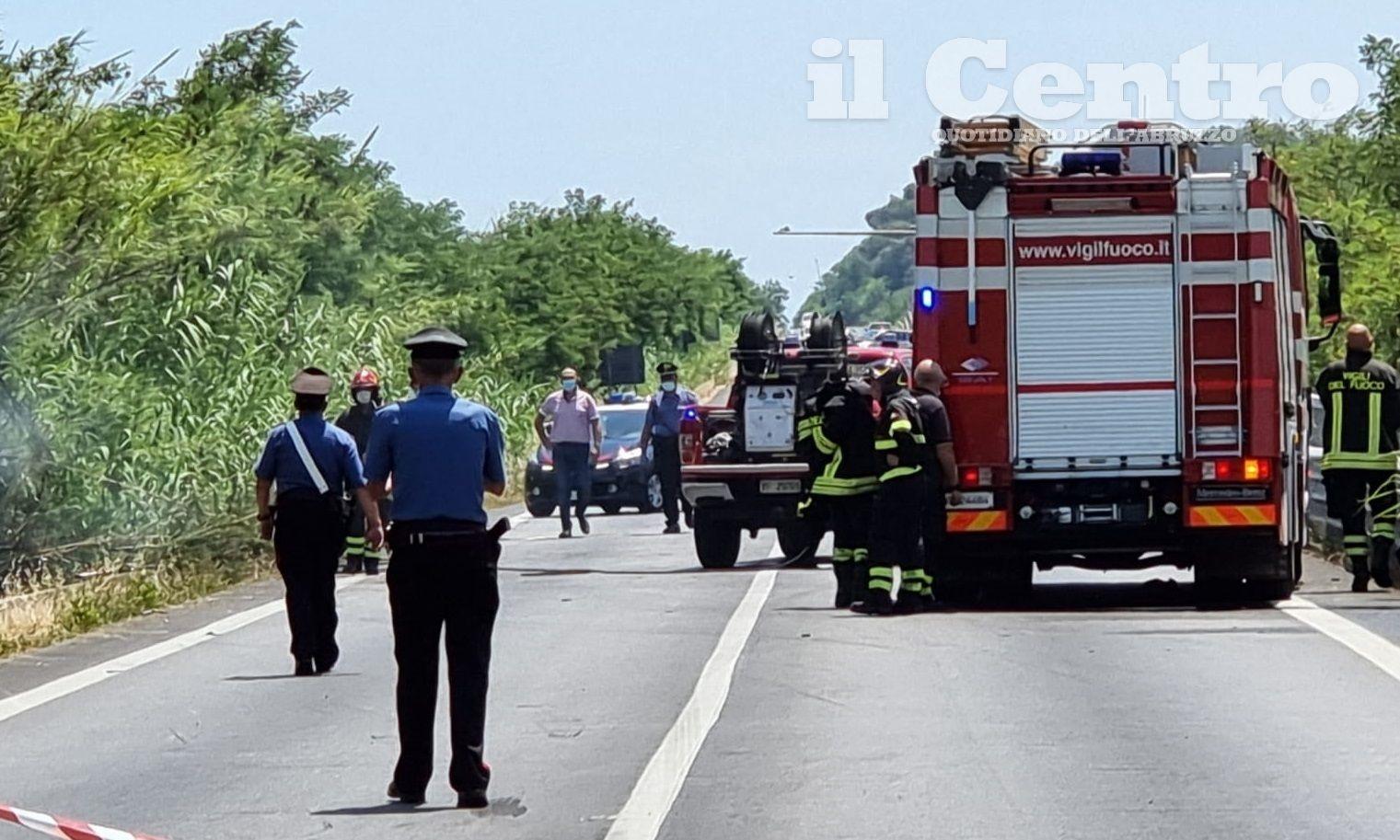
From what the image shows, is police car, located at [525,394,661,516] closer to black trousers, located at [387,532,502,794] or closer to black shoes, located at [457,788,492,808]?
black trousers, located at [387,532,502,794]

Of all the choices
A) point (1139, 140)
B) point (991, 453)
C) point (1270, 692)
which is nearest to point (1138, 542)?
point (991, 453)

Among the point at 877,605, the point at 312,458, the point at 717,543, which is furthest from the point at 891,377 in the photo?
the point at 717,543

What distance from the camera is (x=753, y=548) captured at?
26594mm

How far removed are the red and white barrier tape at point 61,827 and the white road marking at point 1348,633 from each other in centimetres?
714

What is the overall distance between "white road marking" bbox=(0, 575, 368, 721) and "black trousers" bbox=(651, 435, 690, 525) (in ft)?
27.5

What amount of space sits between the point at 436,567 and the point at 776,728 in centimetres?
251

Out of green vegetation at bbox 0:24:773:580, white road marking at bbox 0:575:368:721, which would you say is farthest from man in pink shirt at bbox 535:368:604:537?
white road marking at bbox 0:575:368:721

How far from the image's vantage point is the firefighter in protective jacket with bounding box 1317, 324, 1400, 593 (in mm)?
18844

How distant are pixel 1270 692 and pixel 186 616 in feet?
27.9


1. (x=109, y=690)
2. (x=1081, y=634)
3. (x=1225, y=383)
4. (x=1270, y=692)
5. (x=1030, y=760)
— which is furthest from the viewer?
(x=1225, y=383)

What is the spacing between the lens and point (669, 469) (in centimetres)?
2786

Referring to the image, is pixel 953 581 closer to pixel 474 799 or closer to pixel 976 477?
pixel 976 477

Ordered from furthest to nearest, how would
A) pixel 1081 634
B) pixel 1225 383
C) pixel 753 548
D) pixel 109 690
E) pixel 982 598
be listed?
pixel 753 548
pixel 982 598
pixel 1225 383
pixel 1081 634
pixel 109 690

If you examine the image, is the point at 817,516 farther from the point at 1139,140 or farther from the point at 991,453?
the point at 1139,140
